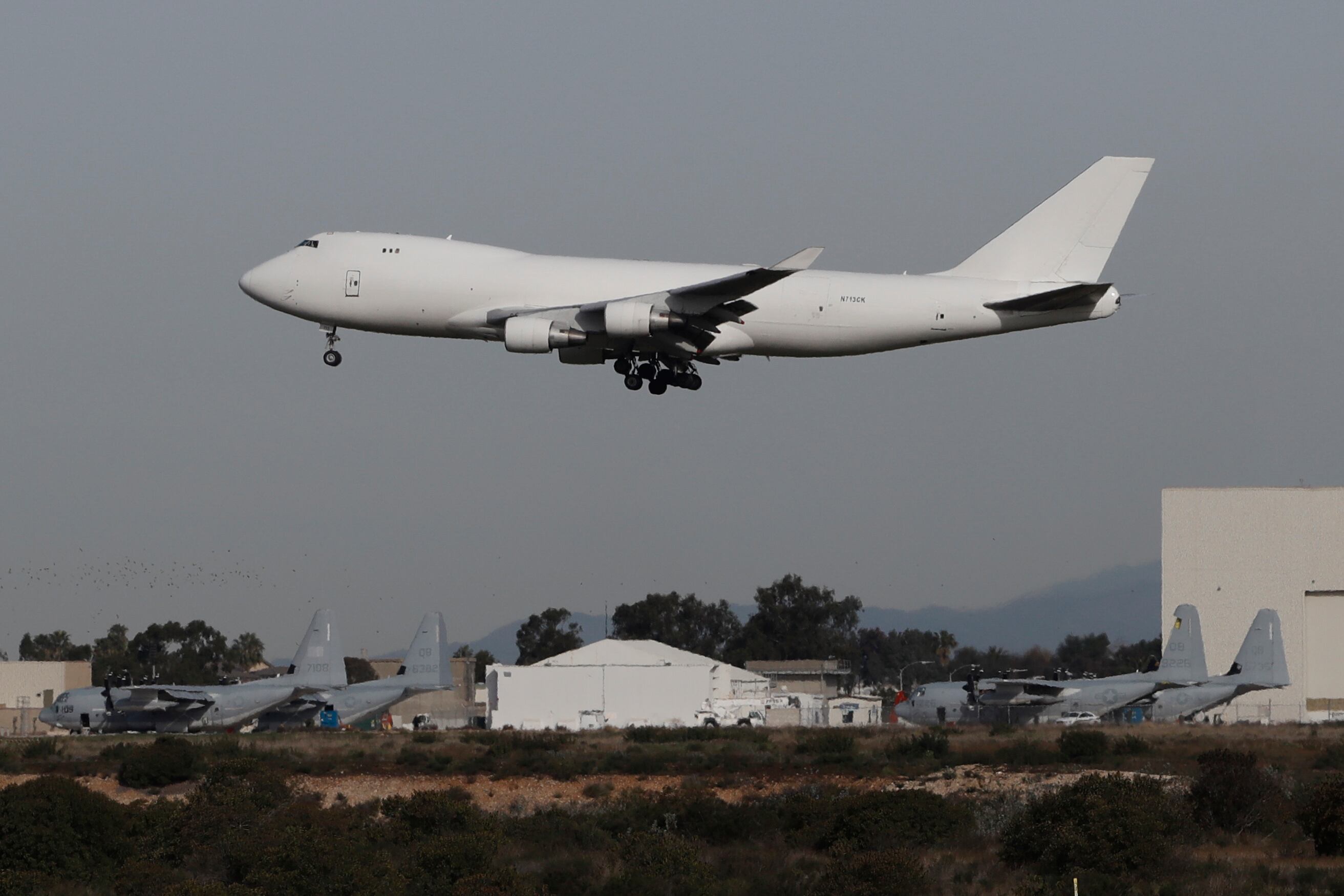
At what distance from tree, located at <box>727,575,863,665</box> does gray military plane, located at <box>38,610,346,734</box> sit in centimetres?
10856

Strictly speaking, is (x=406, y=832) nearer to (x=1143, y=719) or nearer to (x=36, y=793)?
(x=36, y=793)

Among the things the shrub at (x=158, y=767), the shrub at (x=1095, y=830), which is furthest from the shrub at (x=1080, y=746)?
the shrub at (x=158, y=767)

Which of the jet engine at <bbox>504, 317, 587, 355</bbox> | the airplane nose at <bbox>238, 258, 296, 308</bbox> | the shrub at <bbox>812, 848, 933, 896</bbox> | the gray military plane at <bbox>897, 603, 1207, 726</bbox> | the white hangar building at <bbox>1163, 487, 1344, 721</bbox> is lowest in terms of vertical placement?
the shrub at <bbox>812, 848, 933, 896</bbox>

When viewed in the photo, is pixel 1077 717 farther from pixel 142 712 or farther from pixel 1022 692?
pixel 142 712

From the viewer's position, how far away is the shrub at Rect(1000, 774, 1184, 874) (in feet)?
121

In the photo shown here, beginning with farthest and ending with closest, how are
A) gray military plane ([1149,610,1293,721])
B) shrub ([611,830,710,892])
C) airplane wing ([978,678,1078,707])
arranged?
gray military plane ([1149,610,1293,721]) < airplane wing ([978,678,1078,707]) < shrub ([611,830,710,892])

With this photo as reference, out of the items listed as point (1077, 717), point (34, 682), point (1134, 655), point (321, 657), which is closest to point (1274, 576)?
point (1077, 717)

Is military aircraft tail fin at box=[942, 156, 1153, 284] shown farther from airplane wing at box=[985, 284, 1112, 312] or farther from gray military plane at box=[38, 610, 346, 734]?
gray military plane at box=[38, 610, 346, 734]

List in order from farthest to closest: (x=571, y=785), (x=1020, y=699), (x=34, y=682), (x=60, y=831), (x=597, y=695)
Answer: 1. (x=34, y=682)
2. (x=597, y=695)
3. (x=1020, y=699)
4. (x=571, y=785)
5. (x=60, y=831)

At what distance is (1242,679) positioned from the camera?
75438mm

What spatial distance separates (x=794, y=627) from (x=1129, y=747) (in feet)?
406

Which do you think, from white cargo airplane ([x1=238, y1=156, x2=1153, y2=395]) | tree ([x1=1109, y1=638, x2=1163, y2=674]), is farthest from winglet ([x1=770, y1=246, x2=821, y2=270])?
tree ([x1=1109, y1=638, x2=1163, y2=674])

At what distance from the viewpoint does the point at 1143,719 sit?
7238 cm

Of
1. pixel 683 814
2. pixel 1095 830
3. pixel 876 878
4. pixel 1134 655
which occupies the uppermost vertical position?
pixel 1134 655
